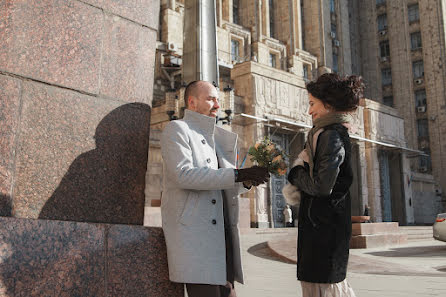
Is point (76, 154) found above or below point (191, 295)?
above

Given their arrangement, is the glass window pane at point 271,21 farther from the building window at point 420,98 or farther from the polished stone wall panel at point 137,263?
the polished stone wall panel at point 137,263

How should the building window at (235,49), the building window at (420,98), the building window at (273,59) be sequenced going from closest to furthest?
the building window at (235,49) → the building window at (273,59) → the building window at (420,98)

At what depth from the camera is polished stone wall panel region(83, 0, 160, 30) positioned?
338 centimetres

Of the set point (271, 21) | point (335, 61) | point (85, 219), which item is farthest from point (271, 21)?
point (85, 219)

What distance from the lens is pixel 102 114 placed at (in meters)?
3.22

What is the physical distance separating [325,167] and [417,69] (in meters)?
40.3

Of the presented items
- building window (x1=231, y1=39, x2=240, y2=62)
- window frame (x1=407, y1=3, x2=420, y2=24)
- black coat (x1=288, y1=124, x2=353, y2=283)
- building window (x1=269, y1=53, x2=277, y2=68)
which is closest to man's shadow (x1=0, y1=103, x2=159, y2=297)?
black coat (x1=288, y1=124, x2=353, y2=283)

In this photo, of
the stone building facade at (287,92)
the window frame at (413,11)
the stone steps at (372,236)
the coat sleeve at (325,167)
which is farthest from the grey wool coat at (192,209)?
the window frame at (413,11)

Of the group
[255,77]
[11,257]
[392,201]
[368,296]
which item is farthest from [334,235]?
[392,201]

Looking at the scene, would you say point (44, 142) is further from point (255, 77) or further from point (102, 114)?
→ point (255, 77)

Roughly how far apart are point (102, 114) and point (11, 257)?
3.89 ft

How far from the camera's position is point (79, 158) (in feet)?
10.0

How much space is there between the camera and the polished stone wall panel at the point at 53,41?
2.87 metres

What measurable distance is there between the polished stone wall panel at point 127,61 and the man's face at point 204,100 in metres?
0.58
